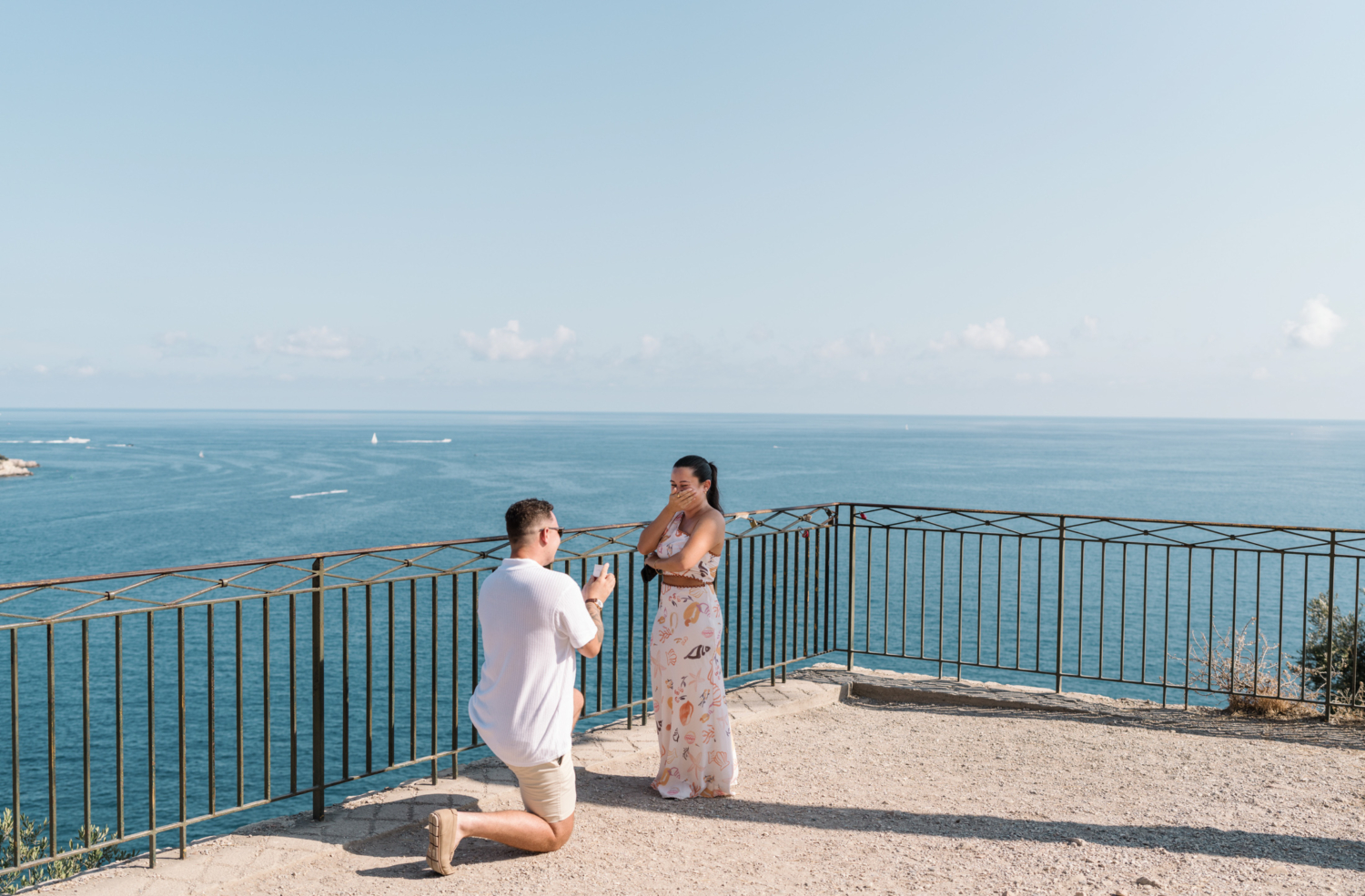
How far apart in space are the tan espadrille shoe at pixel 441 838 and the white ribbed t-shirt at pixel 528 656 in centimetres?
33

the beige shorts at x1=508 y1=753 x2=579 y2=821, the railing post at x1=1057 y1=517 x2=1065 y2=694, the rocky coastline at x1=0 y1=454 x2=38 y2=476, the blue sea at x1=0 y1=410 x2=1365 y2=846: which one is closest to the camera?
the beige shorts at x1=508 y1=753 x2=579 y2=821

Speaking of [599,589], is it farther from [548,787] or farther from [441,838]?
[441,838]

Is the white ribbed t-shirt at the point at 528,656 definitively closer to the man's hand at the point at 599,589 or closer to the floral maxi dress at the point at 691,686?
the man's hand at the point at 599,589

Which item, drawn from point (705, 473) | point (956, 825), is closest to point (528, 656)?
point (705, 473)

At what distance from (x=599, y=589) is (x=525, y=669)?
0.51 m

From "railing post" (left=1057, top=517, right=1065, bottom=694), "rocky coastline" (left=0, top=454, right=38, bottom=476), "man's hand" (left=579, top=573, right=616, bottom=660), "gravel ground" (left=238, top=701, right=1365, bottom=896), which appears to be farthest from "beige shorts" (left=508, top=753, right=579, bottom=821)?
"rocky coastline" (left=0, top=454, right=38, bottom=476)

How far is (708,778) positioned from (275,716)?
28.4 metres

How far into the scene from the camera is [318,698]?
4.84 m

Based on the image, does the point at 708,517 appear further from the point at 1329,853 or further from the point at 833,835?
the point at 1329,853

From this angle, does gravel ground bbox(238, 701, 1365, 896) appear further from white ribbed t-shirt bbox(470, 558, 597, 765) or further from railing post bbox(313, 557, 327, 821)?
white ribbed t-shirt bbox(470, 558, 597, 765)

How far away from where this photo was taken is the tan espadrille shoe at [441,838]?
13.0 feet

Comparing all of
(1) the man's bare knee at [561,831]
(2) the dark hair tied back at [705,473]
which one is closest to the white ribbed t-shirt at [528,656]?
(1) the man's bare knee at [561,831]

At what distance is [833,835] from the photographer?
15.0ft

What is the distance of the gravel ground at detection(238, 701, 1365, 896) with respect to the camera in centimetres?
404
